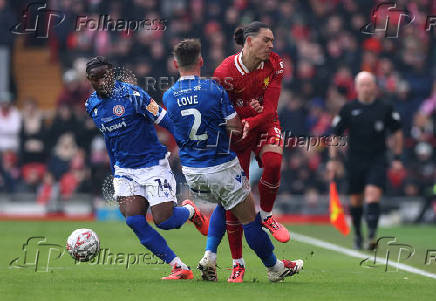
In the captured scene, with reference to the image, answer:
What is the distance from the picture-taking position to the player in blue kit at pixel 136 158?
8344 mm

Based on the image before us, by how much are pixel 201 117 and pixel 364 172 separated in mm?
5615

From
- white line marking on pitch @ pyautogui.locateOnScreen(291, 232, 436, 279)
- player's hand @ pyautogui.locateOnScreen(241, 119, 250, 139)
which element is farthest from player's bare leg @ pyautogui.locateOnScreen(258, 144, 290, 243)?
white line marking on pitch @ pyautogui.locateOnScreen(291, 232, 436, 279)

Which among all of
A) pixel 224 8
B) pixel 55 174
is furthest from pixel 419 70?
pixel 55 174

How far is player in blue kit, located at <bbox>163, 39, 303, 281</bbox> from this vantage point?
778 centimetres

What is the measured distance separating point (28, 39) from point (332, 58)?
25.3ft

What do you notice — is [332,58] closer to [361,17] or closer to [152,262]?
[361,17]

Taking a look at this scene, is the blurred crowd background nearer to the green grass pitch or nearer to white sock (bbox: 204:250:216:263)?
the green grass pitch

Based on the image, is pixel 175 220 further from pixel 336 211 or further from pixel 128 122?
pixel 336 211

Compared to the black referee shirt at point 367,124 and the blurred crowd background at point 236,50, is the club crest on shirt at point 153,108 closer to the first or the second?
the black referee shirt at point 367,124

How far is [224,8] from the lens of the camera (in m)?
22.1

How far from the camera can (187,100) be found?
7773 mm

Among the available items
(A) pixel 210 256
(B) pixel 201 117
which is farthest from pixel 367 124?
(B) pixel 201 117

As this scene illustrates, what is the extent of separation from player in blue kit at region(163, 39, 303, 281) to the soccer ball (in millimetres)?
1269

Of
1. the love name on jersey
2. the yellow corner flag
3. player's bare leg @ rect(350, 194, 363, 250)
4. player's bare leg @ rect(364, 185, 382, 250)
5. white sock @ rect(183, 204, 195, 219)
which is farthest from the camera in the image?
the yellow corner flag
